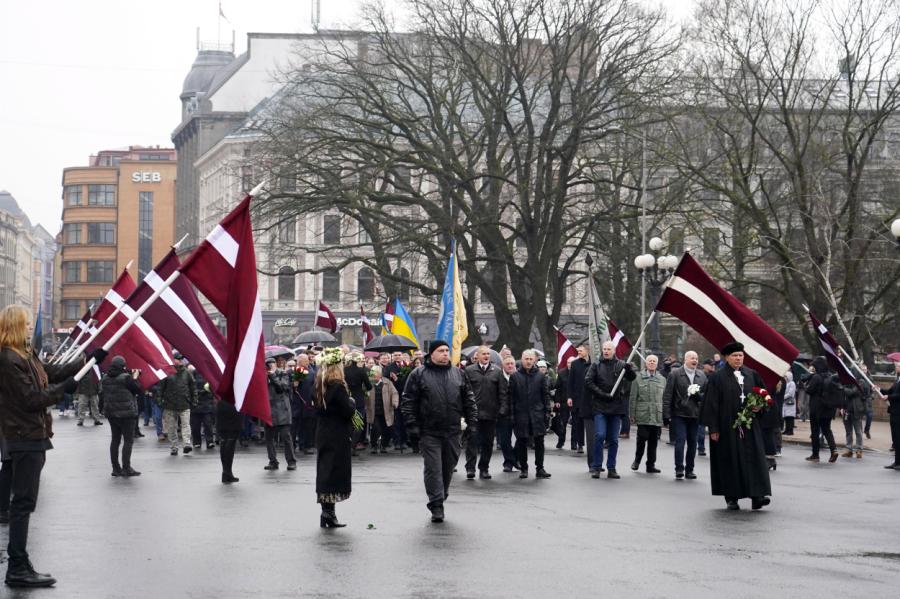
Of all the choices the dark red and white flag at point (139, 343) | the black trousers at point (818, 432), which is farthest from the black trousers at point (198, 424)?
the black trousers at point (818, 432)

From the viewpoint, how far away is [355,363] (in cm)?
2253

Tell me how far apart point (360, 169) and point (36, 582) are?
3032cm

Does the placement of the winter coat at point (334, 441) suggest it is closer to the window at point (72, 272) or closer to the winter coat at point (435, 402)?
the winter coat at point (435, 402)

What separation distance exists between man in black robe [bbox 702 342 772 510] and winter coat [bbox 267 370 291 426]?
7.75 meters

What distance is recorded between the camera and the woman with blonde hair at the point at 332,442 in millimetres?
13211

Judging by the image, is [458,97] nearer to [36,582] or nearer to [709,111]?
[709,111]

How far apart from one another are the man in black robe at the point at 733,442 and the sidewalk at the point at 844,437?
11851mm

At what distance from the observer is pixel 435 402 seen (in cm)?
1437

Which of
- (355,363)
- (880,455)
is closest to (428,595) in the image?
(355,363)

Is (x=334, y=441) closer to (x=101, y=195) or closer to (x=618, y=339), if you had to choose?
(x=618, y=339)

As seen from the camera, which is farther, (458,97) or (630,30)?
(458,97)

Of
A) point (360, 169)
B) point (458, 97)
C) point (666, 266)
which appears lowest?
point (666, 266)

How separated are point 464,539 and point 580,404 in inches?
350

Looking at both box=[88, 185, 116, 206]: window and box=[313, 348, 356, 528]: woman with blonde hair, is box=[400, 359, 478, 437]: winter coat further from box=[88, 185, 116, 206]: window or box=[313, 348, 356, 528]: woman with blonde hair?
box=[88, 185, 116, 206]: window
